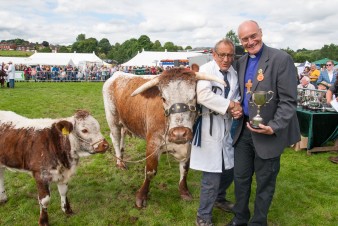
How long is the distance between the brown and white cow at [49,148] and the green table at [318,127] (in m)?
5.53

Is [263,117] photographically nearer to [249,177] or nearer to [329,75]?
[249,177]

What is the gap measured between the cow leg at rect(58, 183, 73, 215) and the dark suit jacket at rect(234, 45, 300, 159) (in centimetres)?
281

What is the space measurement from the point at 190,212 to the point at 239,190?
1.11 m

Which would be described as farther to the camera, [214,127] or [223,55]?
[214,127]

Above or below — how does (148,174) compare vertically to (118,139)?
below

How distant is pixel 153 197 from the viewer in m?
5.22

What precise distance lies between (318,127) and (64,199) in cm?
626

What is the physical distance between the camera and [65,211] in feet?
15.0

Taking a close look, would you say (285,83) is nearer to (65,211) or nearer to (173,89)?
(173,89)

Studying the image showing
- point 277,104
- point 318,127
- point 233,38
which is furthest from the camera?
point 233,38

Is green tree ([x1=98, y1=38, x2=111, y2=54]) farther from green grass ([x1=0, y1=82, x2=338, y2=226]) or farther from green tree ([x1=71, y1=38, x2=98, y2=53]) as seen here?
green grass ([x1=0, y1=82, x2=338, y2=226])

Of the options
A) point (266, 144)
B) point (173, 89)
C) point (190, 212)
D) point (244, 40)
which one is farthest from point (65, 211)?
point (244, 40)

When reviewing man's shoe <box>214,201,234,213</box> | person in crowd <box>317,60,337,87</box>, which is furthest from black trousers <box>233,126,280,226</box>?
person in crowd <box>317,60,337,87</box>

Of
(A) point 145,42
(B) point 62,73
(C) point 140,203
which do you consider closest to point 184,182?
(C) point 140,203
